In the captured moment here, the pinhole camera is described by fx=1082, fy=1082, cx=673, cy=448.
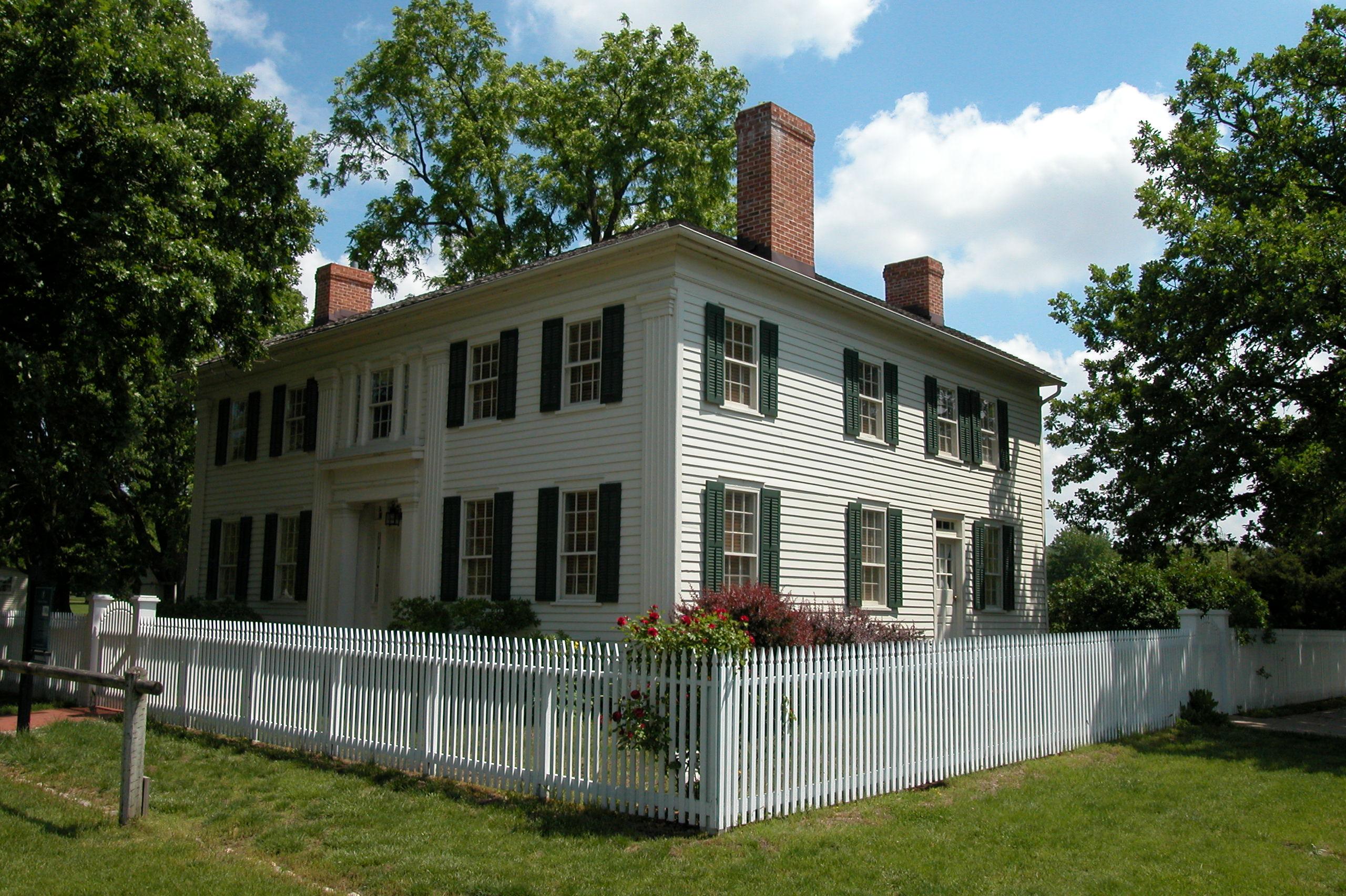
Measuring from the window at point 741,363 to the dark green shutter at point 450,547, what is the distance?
194 inches

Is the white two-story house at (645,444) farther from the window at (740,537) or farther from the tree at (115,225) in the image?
the tree at (115,225)

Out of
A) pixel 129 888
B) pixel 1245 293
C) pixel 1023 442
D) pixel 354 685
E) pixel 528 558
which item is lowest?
pixel 129 888

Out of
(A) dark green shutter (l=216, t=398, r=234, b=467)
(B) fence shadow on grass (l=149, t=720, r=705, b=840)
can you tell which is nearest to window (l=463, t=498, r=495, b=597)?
(B) fence shadow on grass (l=149, t=720, r=705, b=840)

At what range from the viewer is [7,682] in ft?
55.1

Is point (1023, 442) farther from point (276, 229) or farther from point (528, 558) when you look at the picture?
point (276, 229)

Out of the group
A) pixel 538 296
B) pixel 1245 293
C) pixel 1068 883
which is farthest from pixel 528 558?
pixel 1245 293

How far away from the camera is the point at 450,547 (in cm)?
1741

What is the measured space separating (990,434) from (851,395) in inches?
216

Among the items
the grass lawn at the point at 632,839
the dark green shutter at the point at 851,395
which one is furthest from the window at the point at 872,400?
the grass lawn at the point at 632,839

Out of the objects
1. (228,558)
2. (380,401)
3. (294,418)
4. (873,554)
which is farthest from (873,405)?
(228,558)

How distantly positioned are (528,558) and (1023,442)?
11.9m

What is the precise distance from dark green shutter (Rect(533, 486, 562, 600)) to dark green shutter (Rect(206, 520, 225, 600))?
9658mm

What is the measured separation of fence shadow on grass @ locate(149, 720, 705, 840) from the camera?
7906mm

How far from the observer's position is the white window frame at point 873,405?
18.6 m
